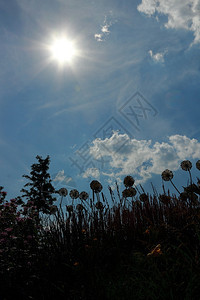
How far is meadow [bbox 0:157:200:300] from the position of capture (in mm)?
2455

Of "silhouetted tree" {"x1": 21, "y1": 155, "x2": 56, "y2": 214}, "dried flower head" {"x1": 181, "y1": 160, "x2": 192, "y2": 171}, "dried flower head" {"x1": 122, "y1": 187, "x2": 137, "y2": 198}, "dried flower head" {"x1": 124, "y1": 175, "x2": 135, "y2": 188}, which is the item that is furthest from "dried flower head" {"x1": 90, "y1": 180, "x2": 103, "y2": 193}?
"silhouetted tree" {"x1": 21, "y1": 155, "x2": 56, "y2": 214}

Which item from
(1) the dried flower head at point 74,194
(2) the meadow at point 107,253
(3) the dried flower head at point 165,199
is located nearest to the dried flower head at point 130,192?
(2) the meadow at point 107,253

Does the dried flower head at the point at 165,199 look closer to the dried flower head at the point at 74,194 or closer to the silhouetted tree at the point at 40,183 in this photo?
the dried flower head at the point at 74,194

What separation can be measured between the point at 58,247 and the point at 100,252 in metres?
0.88

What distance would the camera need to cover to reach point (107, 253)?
3.48 metres

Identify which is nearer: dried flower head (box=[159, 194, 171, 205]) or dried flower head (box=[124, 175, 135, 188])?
dried flower head (box=[159, 194, 171, 205])

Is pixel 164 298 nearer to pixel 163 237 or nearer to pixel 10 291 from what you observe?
pixel 163 237

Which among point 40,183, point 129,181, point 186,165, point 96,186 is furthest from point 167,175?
point 40,183

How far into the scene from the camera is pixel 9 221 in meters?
5.33

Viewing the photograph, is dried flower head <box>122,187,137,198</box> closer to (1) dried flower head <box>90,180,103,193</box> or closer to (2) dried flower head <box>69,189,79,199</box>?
(1) dried flower head <box>90,180,103,193</box>

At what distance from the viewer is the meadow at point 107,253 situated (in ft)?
8.05

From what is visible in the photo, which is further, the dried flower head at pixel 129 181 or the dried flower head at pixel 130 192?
the dried flower head at pixel 129 181

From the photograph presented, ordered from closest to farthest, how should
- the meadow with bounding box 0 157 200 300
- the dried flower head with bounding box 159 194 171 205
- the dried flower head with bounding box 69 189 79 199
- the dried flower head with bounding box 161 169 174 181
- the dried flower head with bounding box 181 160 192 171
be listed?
1. the meadow with bounding box 0 157 200 300
2. the dried flower head with bounding box 159 194 171 205
3. the dried flower head with bounding box 161 169 174 181
4. the dried flower head with bounding box 181 160 192 171
5. the dried flower head with bounding box 69 189 79 199

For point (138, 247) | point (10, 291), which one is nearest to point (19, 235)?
point (10, 291)
